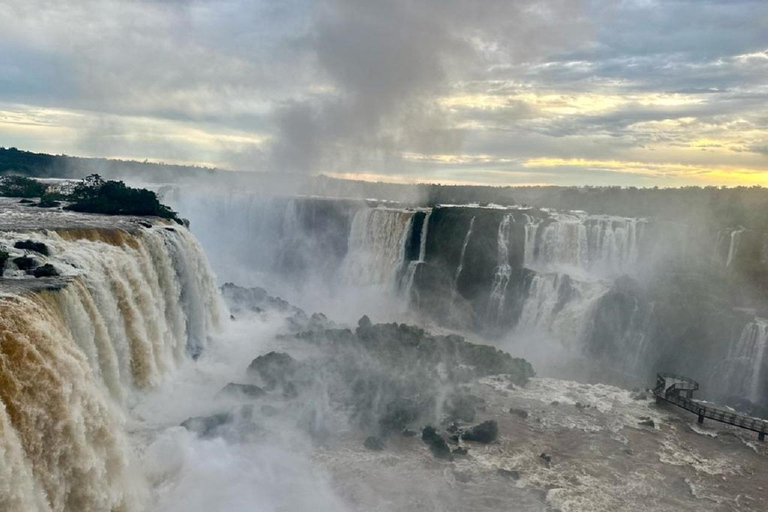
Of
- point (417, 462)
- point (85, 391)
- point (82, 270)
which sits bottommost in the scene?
point (417, 462)

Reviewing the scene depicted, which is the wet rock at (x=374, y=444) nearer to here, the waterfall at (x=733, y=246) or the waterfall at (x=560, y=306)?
the waterfall at (x=560, y=306)

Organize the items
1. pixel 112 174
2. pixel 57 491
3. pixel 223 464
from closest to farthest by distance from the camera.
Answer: pixel 57 491, pixel 223 464, pixel 112 174

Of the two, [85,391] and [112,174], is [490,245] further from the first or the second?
[112,174]

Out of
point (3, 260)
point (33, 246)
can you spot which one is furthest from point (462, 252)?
point (3, 260)

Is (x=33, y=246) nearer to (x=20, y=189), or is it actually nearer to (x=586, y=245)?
(x=20, y=189)

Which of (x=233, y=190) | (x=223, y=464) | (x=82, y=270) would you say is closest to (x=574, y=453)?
(x=223, y=464)

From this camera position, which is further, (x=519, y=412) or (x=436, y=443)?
(x=519, y=412)
